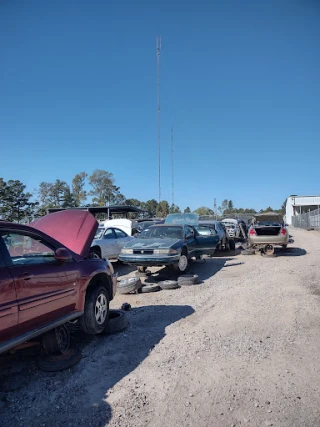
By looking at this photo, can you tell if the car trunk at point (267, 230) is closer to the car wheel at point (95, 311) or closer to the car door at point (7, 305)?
the car wheel at point (95, 311)

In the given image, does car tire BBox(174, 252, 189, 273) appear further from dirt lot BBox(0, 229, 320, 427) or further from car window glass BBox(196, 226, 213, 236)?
car window glass BBox(196, 226, 213, 236)

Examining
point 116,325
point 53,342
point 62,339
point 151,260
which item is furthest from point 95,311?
point 151,260

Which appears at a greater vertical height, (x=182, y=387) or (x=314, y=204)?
(x=314, y=204)

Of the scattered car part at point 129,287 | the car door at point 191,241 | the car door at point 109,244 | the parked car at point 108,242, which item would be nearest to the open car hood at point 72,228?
the scattered car part at point 129,287

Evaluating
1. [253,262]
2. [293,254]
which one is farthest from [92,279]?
[293,254]

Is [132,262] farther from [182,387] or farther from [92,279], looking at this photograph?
[182,387]

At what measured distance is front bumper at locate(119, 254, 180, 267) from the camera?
901cm

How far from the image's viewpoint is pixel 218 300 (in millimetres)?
6820

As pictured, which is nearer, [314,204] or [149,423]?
[149,423]

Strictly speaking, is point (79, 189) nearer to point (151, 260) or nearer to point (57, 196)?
point (57, 196)

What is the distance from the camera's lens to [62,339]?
14.0 ft

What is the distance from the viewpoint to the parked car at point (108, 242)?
11086 mm

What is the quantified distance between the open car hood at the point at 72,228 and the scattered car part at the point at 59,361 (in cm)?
138

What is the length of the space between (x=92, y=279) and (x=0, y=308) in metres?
2.01
